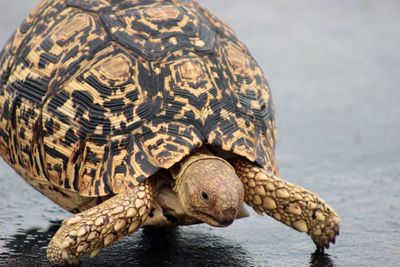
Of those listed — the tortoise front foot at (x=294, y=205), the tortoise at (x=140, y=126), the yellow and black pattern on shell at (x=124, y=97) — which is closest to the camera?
the tortoise at (x=140, y=126)

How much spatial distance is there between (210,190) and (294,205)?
67 cm

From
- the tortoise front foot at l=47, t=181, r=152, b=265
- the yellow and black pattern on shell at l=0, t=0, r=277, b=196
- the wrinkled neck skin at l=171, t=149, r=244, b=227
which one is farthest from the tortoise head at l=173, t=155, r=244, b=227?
the tortoise front foot at l=47, t=181, r=152, b=265

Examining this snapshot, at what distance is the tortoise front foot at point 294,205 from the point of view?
11.9 feet

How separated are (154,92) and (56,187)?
0.81 m

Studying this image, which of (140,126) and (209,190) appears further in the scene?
(140,126)

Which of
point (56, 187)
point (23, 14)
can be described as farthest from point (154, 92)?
point (23, 14)

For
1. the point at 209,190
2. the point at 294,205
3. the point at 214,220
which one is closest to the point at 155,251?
the point at 214,220

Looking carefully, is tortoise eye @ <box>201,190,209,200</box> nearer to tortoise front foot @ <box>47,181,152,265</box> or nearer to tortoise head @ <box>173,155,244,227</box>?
tortoise head @ <box>173,155,244,227</box>

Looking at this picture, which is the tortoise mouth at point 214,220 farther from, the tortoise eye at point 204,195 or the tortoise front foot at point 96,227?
the tortoise front foot at point 96,227

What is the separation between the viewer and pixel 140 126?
11.3 ft

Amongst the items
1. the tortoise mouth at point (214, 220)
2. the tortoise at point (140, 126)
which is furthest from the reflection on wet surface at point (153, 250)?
the tortoise mouth at point (214, 220)

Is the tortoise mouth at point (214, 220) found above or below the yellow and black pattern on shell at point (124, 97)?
below

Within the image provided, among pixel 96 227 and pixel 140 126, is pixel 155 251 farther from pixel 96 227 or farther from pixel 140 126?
pixel 140 126

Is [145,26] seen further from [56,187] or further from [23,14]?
[23,14]
